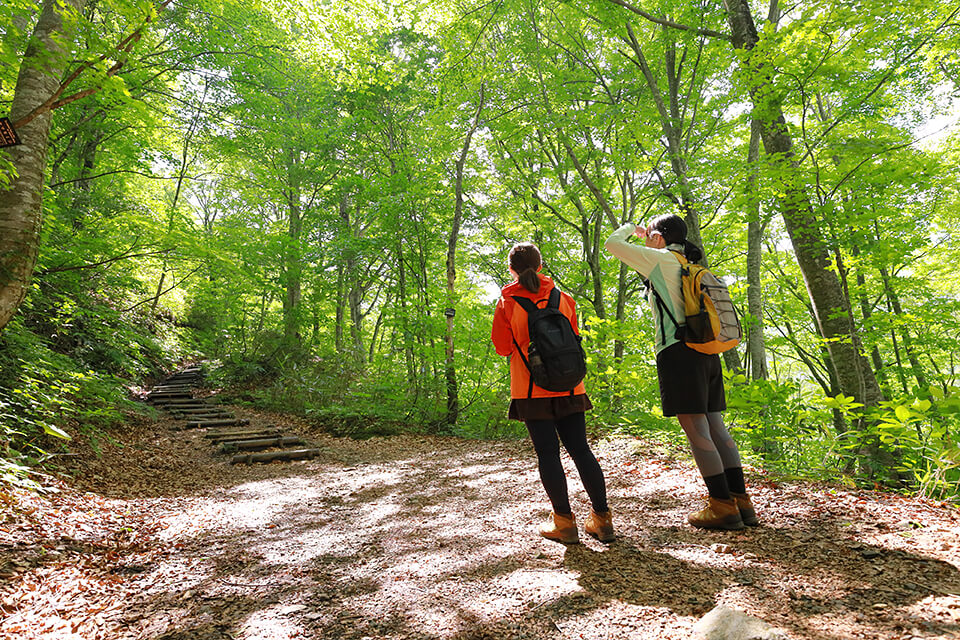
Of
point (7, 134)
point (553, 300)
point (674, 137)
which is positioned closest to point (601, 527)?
point (553, 300)

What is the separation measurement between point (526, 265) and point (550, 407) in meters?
0.95

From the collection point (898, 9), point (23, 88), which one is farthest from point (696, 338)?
point (23, 88)

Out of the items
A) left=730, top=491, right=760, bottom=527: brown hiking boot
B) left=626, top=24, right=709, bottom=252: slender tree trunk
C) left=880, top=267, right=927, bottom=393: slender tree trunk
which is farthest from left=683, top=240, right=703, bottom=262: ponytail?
left=880, top=267, right=927, bottom=393: slender tree trunk

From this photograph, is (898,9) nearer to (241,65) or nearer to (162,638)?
(162,638)

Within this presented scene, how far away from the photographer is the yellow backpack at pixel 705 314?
260 centimetres

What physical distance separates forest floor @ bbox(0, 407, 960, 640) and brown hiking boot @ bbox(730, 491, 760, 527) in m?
0.09

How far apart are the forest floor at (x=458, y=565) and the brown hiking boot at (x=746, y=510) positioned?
91 millimetres

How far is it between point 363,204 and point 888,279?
462 inches

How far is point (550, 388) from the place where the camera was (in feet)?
8.46

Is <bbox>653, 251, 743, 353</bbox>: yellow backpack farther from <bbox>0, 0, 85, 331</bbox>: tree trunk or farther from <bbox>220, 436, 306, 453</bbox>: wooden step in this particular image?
<bbox>220, 436, 306, 453</bbox>: wooden step

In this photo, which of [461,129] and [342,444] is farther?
[461,129]

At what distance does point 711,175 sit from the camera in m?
7.96

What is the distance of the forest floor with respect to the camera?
6.18 ft

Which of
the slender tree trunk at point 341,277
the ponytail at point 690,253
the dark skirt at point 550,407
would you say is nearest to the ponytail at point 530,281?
the dark skirt at point 550,407
